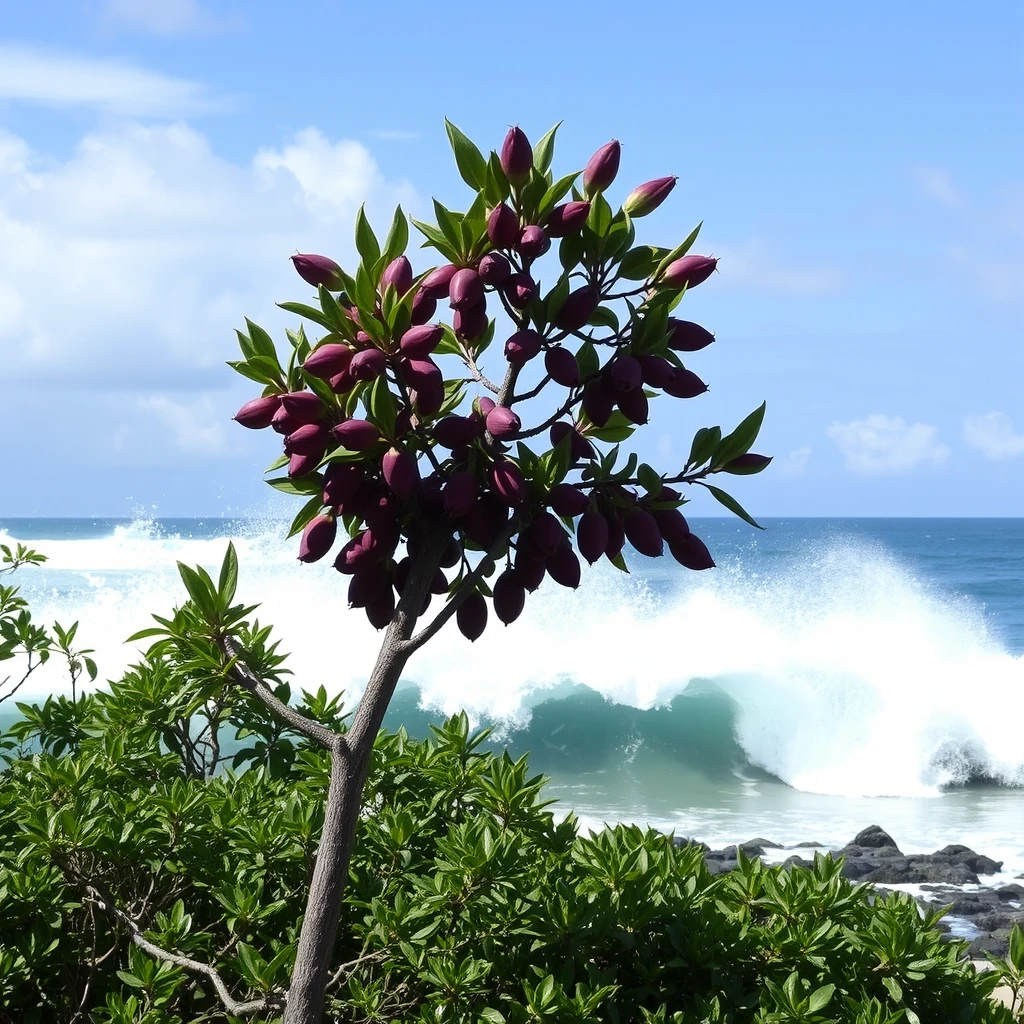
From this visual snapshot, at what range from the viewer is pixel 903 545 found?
2859 inches

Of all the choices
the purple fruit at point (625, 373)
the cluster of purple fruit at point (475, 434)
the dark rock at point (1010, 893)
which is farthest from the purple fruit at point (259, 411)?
the dark rock at point (1010, 893)

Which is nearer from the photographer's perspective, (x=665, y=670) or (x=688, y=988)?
(x=688, y=988)

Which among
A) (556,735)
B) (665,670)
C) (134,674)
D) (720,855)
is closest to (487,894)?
(134,674)

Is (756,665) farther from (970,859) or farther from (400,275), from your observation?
(400,275)

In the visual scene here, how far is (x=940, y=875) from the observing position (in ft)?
31.6

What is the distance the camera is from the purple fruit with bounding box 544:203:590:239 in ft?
6.26

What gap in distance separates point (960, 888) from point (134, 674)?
27.0 ft

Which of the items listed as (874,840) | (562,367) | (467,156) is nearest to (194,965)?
(562,367)

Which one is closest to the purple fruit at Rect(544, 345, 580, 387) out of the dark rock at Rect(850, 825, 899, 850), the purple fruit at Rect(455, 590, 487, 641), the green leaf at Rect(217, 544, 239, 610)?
the purple fruit at Rect(455, 590, 487, 641)

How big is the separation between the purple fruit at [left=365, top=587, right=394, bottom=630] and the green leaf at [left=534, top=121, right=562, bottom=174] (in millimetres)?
813

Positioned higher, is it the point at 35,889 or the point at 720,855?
the point at 35,889

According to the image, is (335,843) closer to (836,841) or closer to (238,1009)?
(238,1009)

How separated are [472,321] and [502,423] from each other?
0.68 ft

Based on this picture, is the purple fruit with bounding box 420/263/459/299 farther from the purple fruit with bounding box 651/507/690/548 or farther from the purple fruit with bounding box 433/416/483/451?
the purple fruit with bounding box 651/507/690/548
